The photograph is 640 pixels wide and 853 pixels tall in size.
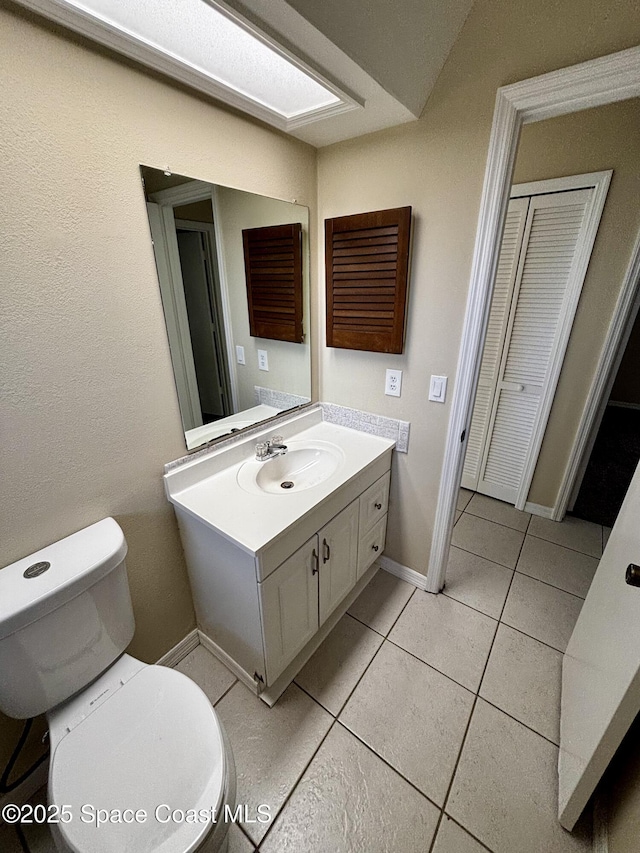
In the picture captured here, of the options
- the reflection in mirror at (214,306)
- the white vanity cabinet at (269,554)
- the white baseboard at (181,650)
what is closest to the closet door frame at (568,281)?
the white vanity cabinet at (269,554)

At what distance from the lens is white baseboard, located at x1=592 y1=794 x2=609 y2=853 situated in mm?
924

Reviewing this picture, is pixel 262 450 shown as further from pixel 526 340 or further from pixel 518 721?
pixel 526 340

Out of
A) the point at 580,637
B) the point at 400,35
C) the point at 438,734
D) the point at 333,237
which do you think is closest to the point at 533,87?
the point at 400,35

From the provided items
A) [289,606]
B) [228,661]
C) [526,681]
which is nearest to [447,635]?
[526,681]

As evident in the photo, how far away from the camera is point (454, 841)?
0.97 meters

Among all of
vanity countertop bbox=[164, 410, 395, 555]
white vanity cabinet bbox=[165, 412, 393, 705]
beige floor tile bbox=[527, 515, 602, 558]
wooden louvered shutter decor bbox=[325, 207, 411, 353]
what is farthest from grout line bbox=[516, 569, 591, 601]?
wooden louvered shutter decor bbox=[325, 207, 411, 353]

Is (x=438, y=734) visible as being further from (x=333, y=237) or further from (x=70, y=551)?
(x=333, y=237)

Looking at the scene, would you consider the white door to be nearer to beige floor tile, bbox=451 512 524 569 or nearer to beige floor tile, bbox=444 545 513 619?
beige floor tile, bbox=444 545 513 619

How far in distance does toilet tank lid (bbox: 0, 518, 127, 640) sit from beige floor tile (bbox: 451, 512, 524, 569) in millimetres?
1889

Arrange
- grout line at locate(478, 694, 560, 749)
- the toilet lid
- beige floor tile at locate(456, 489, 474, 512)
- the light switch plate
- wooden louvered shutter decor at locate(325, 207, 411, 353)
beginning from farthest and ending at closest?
beige floor tile at locate(456, 489, 474, 512) < the light switch plate < wooden louvered shutter decor at locate(325, 207, 411, 353) < grout line at locate(478, 694, 560, 749) < the toilet lid

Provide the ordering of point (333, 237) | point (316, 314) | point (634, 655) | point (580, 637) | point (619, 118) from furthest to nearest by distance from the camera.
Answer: point (316, 314) → point (619, 118) → point (333, 237) → point (580, 637) → point (634, 655)

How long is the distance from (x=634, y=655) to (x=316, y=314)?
158cm

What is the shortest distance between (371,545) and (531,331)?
1.62m

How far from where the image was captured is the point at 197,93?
103 centimetres
